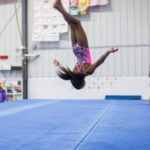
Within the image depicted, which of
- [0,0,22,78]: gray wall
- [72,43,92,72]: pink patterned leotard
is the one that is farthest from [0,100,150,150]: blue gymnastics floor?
[0,0,22,78]: gray wall

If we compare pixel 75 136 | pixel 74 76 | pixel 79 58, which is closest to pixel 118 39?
pixel 79 58

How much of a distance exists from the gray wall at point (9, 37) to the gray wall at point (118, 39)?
3.43 ft

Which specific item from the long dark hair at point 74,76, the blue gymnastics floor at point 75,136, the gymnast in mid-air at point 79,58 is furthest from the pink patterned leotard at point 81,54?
the blue gymnastics floor at point 75,136

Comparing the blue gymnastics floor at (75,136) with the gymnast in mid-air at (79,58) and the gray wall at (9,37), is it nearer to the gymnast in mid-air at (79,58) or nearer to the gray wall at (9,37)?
the gymnast in mid-air at (79,58)

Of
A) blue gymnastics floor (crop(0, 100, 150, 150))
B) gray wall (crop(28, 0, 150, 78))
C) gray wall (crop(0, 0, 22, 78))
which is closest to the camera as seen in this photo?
blue gymnastics floor (crop(0, 100, 150, 150))

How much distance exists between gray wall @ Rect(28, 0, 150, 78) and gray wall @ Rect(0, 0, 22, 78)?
105 centimetres

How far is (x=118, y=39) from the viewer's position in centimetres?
715

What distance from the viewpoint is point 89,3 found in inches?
284

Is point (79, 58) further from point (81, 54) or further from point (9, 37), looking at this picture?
point (9, 37)

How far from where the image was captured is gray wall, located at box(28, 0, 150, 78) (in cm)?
700

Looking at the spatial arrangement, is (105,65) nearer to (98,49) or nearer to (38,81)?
(98,49)

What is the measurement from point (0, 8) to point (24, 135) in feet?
21.9

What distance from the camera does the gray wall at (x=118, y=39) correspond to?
23.0ft

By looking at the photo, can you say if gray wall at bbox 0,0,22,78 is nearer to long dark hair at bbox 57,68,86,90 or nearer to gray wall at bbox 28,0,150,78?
gray wall at bbox 28,0,150,78
